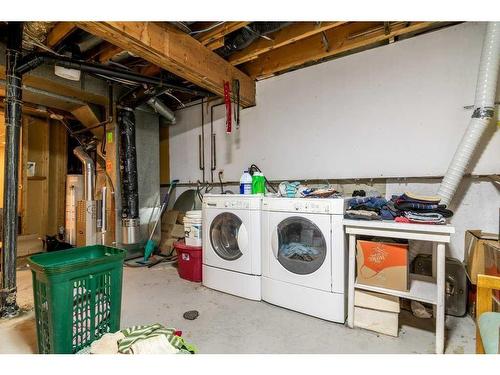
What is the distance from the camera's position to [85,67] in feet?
7.81

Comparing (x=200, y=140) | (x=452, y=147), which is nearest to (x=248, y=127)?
(x=200, y=140)

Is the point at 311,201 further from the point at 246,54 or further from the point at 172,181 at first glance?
the point at 172,181

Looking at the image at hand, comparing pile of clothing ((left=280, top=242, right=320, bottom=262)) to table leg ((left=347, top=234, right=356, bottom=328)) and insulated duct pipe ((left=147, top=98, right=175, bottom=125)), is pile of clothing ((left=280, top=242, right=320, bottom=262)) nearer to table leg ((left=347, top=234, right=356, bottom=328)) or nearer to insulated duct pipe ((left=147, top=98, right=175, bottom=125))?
table leg ((left=347, top=234, right=356, bottom=328))

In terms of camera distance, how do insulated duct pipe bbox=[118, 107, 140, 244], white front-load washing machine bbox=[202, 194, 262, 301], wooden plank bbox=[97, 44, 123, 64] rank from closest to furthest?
white front-load washing machine bbox=[202, 194, 262, 301] < wooden plank bbox=[97, 44, 123, 64] < insulated duct pipe bbox=[118, 107, 140, 244]

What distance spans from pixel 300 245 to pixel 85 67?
2.60m

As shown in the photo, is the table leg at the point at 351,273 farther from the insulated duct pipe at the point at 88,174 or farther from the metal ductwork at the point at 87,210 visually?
the insulated duct pipe at the point at 88,174

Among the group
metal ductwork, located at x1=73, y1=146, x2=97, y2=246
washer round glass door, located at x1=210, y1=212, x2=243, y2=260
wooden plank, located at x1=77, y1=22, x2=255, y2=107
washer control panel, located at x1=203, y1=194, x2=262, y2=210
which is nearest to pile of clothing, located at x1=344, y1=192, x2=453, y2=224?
washer control panel, located at x1=203, y1=194, x2=262, y2=210

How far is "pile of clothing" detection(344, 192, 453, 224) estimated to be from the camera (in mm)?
1577

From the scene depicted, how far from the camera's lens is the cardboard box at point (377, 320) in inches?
65.1

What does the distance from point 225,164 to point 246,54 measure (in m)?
1.41

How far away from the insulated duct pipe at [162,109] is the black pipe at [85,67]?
2.97 feet

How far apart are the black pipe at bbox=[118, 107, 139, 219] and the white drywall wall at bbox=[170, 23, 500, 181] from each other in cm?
138

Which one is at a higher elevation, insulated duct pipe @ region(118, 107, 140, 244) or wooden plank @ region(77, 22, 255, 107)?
wooden plank @ region(77, 22, 255, 107)
